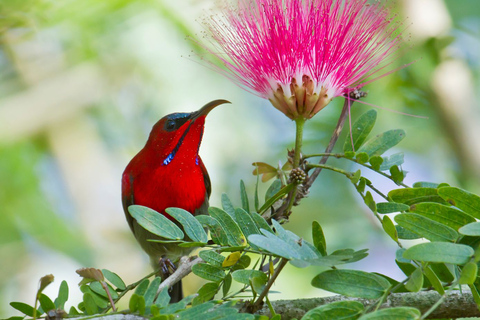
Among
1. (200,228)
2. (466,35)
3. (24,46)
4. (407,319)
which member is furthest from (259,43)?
(24,46)

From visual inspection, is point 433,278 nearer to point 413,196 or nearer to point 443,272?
point 443,272

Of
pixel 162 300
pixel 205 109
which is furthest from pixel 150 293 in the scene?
pixel 205 109

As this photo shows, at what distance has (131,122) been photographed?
6.02 metres

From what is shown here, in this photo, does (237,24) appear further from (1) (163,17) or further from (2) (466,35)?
(2) (466,35)

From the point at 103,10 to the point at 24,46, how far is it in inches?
45.9

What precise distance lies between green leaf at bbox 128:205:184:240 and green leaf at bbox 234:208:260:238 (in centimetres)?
18

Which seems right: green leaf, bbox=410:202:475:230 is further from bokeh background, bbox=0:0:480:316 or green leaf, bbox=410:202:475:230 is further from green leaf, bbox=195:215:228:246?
bokeh background, bbox=0:0:480:316

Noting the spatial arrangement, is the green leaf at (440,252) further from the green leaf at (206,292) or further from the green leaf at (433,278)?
the green leaf at (206,292)

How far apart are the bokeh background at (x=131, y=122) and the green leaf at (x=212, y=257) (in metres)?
2.57

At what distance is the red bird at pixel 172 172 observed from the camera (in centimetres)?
276

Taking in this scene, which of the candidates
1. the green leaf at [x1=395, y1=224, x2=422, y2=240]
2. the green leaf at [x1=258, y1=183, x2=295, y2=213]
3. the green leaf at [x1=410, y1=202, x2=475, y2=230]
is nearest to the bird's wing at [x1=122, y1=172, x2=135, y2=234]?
the green leaf at [x1=258, y1=183, x2=295, y2=213]

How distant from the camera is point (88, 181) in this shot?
5996 millimetres

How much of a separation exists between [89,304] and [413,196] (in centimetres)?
91

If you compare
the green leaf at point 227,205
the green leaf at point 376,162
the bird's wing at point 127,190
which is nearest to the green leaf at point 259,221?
the green leaf at point 227,205
